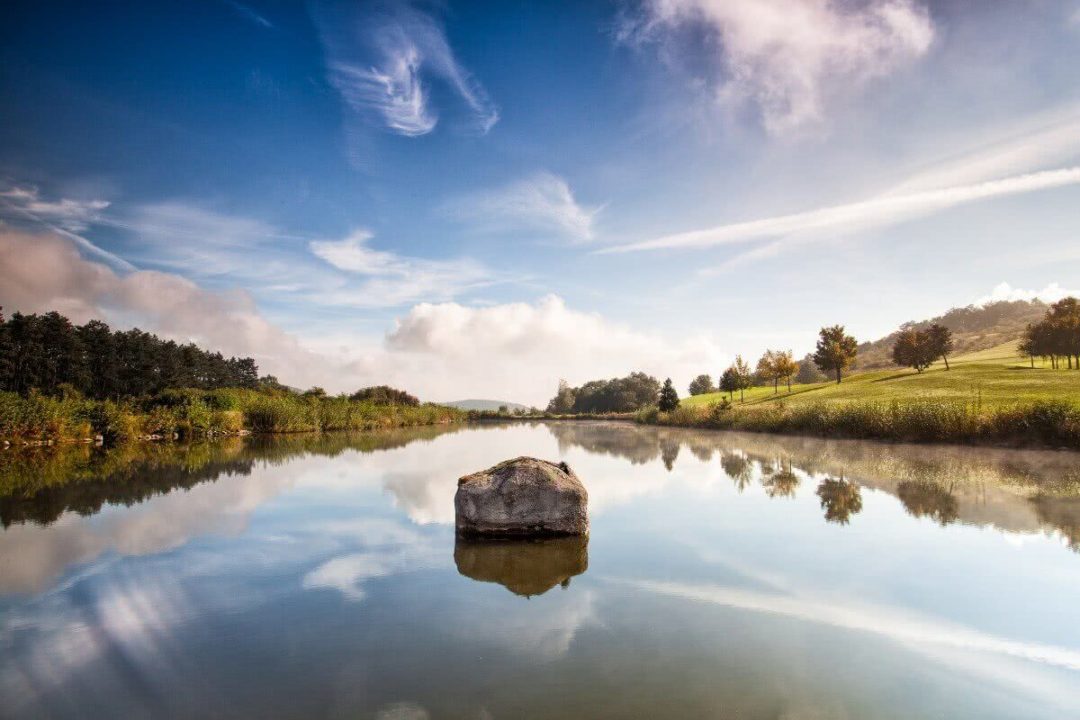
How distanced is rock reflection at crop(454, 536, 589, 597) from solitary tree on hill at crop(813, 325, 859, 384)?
60564 mm

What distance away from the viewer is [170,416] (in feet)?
101

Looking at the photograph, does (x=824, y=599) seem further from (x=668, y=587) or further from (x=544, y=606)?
(x=544, y=606)

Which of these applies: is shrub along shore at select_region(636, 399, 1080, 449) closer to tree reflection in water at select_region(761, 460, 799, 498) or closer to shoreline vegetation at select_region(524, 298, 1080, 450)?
shoreline vegetation at select_region(524, 298, 1080, 450)

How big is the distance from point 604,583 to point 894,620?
2.95 m

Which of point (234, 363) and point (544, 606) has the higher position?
point (234, 363)

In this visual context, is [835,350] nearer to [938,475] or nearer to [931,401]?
[931,401]

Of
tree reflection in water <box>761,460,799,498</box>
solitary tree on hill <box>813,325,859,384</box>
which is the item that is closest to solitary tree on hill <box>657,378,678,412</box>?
solitary tree on hill <box>813,325,859,384</box>

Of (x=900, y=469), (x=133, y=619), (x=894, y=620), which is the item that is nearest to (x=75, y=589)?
(x=133, y=619)

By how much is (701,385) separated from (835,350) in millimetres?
41236

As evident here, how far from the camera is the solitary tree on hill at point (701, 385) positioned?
326 feet

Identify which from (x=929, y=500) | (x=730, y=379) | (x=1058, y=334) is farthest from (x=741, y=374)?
(x=929, y=500)

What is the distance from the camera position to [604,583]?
6277 millimetres

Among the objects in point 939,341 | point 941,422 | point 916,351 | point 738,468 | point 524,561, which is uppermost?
point 939,341

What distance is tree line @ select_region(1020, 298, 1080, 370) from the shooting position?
45.9 m
